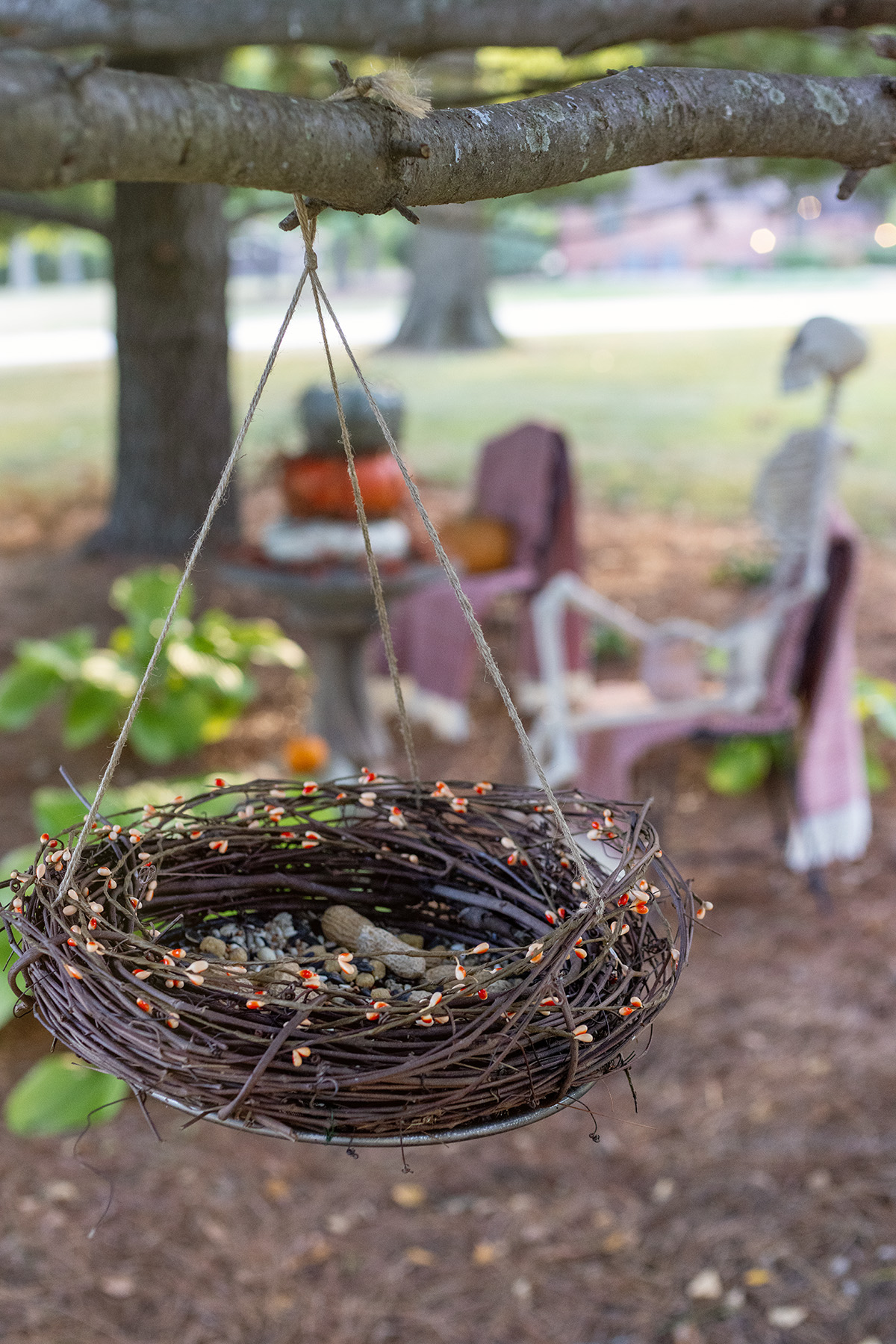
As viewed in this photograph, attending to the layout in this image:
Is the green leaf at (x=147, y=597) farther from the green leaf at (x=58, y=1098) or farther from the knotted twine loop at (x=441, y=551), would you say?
the knotted twine loop at (x=441, y=551)

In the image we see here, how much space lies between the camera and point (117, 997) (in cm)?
113

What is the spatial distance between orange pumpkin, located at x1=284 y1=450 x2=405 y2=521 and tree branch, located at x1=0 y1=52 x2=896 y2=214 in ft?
8.02

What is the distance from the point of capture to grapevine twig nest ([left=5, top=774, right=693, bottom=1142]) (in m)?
1.10

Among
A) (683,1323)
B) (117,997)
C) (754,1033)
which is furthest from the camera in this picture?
(754,1033)

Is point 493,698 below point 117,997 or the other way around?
below

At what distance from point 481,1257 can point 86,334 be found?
1695 cm

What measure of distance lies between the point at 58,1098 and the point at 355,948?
5.42ft

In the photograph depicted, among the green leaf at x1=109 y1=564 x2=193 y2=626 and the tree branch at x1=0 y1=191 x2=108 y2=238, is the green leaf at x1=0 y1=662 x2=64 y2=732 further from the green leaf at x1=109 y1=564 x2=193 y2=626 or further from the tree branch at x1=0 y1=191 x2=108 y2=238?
the tree branch at x1=0 y1=191 x2=108 y2=238

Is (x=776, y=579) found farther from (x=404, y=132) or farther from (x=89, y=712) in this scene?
(x=404, y=132)

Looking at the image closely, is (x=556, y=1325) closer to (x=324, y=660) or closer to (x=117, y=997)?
(x=117, y=997)

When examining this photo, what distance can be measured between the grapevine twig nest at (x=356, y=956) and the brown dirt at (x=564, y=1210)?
0.77m

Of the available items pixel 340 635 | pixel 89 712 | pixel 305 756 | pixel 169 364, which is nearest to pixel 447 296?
pixel 169 364

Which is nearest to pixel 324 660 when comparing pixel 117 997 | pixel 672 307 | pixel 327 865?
pixel 327 865

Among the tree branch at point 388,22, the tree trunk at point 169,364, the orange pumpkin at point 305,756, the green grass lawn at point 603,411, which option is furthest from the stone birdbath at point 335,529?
the green grass lawn at point 603,411
